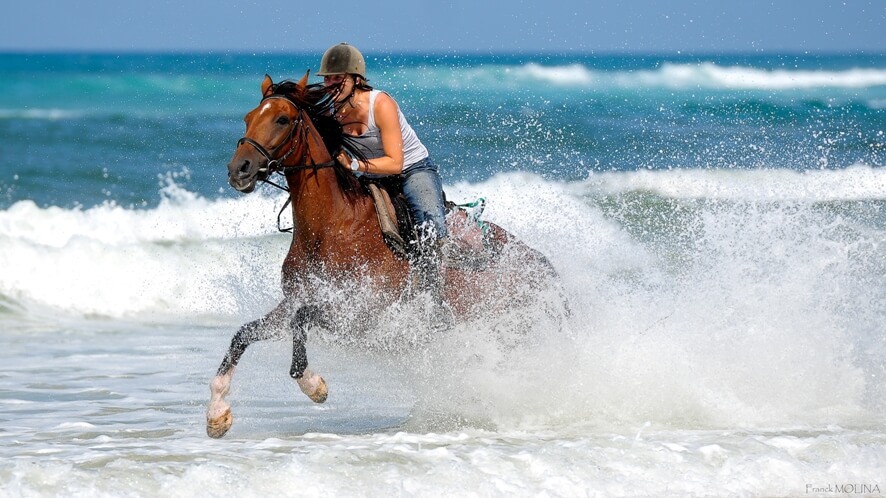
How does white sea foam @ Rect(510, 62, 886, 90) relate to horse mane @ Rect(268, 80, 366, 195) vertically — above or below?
below

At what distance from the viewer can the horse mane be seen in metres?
6.64

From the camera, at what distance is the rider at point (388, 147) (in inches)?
266

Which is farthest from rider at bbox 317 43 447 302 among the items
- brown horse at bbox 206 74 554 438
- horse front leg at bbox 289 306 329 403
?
horse front leg at bbox 289 306 329 403

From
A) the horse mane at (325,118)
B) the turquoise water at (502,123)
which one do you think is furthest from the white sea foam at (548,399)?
the turquoise water at (502,123)

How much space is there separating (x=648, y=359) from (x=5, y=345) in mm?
6464

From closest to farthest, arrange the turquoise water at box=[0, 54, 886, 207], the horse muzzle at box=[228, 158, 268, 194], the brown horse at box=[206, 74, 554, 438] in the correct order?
the horse muzzle at box=[228, 158, 268, 194] < the brown horse at box=[206, 74, 554, 438] < the turquoise water at box=[0, 54, 886, 207]

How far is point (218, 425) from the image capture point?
21.6 ft

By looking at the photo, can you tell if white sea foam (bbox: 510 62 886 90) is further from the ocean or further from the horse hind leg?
the horse hind leg

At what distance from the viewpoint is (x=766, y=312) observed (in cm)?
823

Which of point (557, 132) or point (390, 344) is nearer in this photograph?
point (390, 344)

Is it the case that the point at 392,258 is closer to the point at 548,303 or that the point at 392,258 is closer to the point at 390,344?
the point at 390,344

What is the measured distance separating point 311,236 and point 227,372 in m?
0.89

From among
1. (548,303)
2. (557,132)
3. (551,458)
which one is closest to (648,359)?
(548,303)

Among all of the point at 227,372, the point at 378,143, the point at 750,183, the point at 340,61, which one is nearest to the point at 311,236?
the point at 378,143
